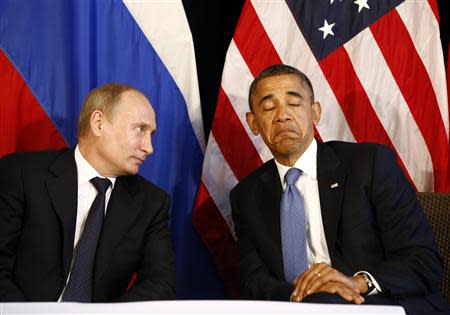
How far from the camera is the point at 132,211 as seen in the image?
221 cm

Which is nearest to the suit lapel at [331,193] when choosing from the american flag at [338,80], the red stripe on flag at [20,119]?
the american flag at [338,80]

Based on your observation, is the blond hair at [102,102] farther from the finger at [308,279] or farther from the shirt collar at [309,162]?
the finger at [308,279]

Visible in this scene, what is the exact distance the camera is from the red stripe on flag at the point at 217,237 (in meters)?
2.76

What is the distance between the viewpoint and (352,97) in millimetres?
2783

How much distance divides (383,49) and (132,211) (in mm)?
1362

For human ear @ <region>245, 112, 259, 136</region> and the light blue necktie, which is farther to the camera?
human ear @ <region>245, 112, 259, 136</region>

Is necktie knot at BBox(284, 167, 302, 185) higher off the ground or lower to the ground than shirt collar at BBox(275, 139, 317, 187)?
lower

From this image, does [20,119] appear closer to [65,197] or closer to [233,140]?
[65,197]

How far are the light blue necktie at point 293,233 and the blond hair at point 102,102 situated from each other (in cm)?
69

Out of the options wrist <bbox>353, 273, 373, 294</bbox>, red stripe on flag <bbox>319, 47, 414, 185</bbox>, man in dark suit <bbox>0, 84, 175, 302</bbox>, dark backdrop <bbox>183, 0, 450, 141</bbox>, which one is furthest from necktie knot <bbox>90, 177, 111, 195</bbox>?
red stripe on flag <bbox>319, 47, 414, 185</bbox>

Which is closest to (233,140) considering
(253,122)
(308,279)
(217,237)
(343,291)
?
(253,122)

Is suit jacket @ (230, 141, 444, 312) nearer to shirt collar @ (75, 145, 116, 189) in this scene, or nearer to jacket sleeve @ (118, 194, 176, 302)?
jacket sleeve @ (118, 194, 176, 302)

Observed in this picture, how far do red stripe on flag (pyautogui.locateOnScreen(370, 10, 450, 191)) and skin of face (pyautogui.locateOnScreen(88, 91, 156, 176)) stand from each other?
3.91ft

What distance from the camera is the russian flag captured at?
262cm
